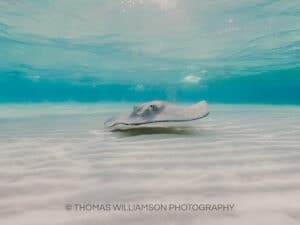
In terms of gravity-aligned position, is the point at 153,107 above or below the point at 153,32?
below

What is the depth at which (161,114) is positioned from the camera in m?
4.59

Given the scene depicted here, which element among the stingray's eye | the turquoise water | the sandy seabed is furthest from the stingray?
the turquoise water

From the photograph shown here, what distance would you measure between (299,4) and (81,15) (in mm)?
13807

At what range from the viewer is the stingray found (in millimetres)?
4324

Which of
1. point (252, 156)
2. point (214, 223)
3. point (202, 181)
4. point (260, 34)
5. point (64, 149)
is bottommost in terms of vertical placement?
point (214, 223)

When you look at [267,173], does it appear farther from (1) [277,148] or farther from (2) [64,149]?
(2) [64,149]

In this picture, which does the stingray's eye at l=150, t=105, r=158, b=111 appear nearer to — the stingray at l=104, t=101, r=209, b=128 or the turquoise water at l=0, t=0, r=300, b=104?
the stingray at l=104, t=101, r=209, b=128

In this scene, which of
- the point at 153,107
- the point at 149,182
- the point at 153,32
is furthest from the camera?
the point at 153,32

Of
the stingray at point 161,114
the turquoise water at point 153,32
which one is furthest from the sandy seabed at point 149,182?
the turquoise water at point 153,32

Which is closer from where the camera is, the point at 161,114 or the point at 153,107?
the point at 161,114

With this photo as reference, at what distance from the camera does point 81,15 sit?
2030 centimetres

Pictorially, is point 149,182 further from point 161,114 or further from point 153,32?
point 153,32

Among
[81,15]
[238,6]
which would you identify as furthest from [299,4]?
[81,15]

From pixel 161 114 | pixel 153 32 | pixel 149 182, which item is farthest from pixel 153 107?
pixel 153 32
